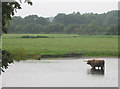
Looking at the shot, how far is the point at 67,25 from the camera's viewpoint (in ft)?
238

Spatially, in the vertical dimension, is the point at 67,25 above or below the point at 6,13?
below

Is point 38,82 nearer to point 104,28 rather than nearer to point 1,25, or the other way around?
point 1,25

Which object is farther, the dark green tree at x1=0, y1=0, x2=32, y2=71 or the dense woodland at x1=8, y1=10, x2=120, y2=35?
the dense woodland at x1=8, y1=10, x2=120, y2=35

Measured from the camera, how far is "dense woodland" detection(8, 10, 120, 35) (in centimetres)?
5381

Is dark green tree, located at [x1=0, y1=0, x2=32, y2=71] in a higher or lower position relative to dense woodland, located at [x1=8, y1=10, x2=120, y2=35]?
higher

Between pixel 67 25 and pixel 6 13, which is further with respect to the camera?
pixel 67 25

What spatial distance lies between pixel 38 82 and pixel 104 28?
49.9 metres

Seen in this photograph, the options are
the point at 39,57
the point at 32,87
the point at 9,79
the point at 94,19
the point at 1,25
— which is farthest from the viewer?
the point at 94,19

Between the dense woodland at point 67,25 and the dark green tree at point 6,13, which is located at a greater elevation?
the dark green tree at point 6,13

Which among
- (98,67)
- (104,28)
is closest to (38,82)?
(98,67)

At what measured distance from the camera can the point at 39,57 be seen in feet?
107

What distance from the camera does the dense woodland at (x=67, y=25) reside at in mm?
53812

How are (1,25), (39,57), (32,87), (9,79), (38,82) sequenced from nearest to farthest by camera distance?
(1,25)
(32,87)
(38,82)
(9,79)
(39,57)

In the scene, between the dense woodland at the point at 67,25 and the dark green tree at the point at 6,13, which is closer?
the dark green tree at the point at 6,13
